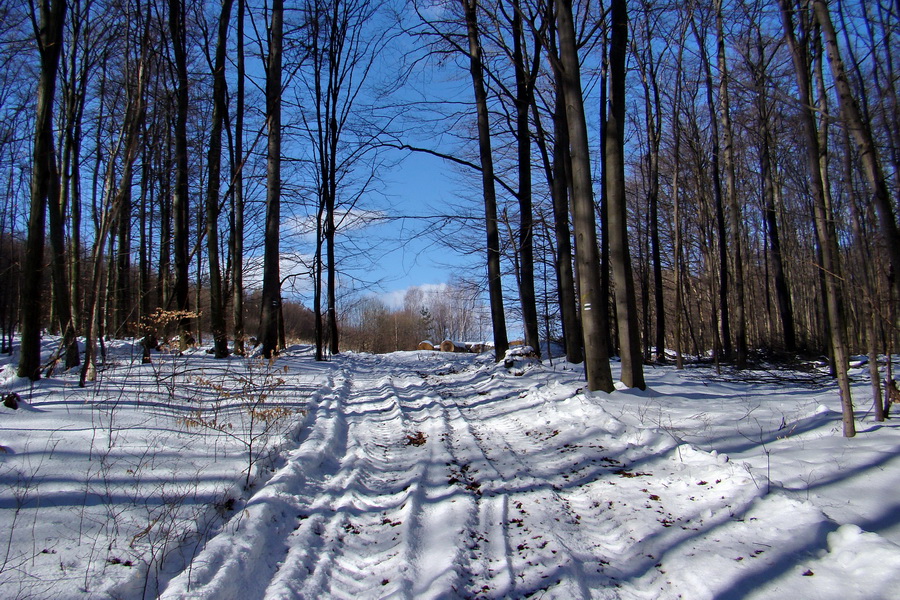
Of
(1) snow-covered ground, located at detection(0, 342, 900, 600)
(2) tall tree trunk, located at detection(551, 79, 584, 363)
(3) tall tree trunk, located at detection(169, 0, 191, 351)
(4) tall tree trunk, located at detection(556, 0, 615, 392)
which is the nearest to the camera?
(1) snow-covered ground, located at detection(0, 342, 900, 600)

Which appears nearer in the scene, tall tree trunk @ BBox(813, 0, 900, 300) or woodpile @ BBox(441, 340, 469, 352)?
tall tree trunk @ BBox(813, 0, 900, 300)

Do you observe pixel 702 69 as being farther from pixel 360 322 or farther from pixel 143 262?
pixel 360 322

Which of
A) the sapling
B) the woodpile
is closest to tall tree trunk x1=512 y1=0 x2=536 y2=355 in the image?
the sapling

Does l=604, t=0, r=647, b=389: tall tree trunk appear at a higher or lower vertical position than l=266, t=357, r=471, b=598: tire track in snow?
higher

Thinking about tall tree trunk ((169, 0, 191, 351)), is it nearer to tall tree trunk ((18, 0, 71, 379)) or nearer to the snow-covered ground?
tall tree trunk ((18, 0, 71, 379))

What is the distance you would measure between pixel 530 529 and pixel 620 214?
5.59 metres

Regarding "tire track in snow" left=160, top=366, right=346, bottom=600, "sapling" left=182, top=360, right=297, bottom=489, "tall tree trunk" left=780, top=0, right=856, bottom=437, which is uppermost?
"tall tree trunk" left=780, top=0, right=856, bottom=437

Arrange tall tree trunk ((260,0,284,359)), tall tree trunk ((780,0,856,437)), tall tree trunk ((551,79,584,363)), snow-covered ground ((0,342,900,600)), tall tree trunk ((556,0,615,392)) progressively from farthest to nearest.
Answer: tall tree trunk ((260,0,284,359)) < tall tree trunk ((551,79,584,363)) < tall tree trunk ((556,0,615,392)) < tall tree trunk ((780,0,856,437)) < snow-covered ground ((0,342,900,600))

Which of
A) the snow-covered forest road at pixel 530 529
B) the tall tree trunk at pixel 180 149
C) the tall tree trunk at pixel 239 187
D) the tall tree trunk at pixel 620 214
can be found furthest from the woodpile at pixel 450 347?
the snow-covered forest road at pixel 530 529

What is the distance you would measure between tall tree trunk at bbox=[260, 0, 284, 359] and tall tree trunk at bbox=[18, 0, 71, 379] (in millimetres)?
6050

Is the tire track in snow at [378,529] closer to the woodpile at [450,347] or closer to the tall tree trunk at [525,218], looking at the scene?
the tall tree trunk at [525,218]

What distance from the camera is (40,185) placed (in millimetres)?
7625

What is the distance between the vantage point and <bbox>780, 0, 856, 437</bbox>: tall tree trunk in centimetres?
473

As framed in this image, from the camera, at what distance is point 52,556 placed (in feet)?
8.13
